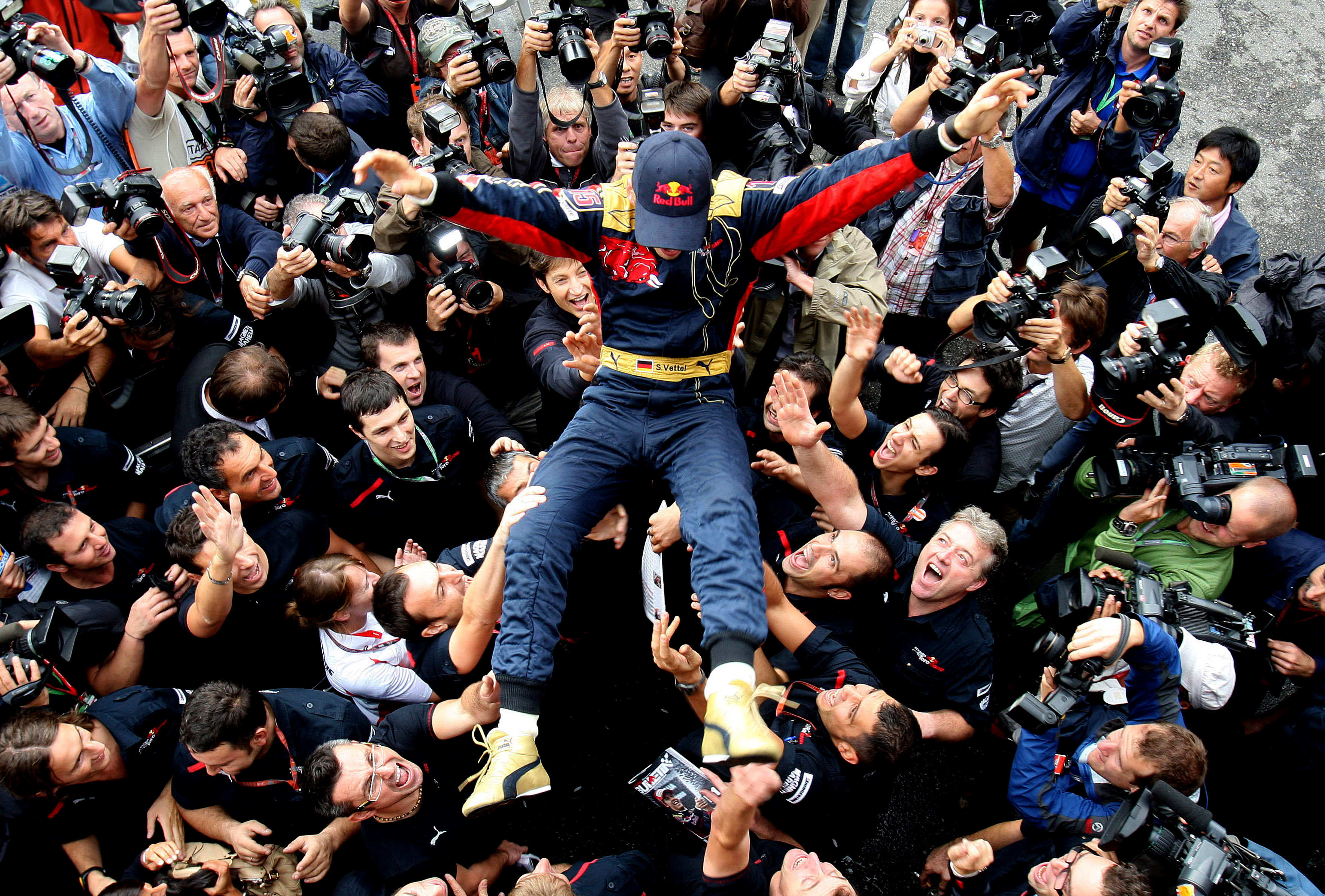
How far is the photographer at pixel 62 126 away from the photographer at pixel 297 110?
66 cm

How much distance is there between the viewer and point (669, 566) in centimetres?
416

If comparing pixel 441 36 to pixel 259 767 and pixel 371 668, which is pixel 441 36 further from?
pixel 259 767

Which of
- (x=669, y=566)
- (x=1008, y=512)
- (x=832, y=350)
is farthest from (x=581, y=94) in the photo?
(x=1008, y=512)

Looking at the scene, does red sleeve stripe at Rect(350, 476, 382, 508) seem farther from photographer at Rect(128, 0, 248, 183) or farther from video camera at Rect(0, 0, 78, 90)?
video camera at Rect(0, 0, 78, 90)

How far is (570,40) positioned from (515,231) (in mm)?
1706

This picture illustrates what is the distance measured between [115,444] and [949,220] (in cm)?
458

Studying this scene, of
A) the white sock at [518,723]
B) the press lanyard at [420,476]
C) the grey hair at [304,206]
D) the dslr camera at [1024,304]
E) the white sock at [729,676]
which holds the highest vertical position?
the dslr camera at [1024,304]

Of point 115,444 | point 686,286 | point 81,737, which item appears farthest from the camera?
point 115,444

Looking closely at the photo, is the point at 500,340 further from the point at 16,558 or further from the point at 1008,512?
the point at 1008,512

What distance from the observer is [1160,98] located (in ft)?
16.3

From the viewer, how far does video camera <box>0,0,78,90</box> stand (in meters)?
4.75

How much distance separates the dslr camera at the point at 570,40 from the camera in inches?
187

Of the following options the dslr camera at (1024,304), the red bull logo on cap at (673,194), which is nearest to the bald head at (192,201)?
the red bull logo on cap at (673,194)

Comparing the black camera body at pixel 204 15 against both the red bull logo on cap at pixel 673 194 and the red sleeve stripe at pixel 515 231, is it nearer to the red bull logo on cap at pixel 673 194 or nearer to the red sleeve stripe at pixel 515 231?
the red sleeve stripe at pixel 515 231
